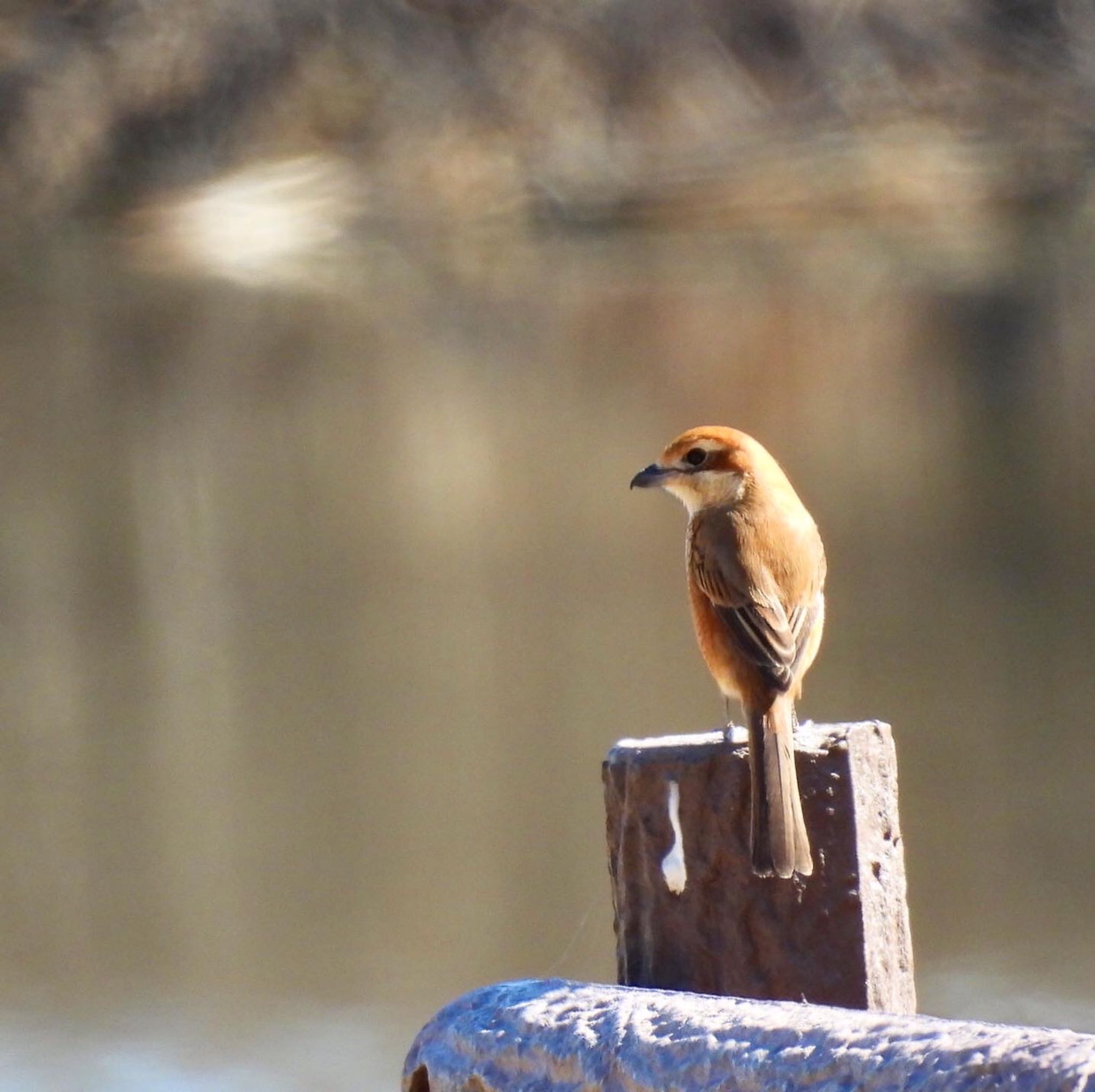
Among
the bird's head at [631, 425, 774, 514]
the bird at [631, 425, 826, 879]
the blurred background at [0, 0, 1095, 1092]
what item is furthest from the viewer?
the blurred background at [0, 0, 1095, 1092]

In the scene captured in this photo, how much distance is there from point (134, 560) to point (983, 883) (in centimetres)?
323

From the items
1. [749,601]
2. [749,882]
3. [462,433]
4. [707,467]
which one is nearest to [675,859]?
[749,882]

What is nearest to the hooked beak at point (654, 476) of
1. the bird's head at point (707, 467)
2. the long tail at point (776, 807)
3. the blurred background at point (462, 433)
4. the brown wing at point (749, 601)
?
the bird's head at point (707, 467)

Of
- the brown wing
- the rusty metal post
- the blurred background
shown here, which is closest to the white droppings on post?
the rusty metal post

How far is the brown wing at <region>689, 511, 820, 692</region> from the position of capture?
1554 mm

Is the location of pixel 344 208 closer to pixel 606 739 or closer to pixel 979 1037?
pixel 606 739

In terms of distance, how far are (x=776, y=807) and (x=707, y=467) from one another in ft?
2.05

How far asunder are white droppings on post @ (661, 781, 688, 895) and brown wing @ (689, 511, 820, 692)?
284 mm

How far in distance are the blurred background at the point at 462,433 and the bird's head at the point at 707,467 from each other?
11.3ft

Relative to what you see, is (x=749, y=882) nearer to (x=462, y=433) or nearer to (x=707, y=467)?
(x=707, y=467)

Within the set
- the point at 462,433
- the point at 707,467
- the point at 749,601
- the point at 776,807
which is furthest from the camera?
the point at 462,433

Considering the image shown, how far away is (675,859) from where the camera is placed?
4.09 feet

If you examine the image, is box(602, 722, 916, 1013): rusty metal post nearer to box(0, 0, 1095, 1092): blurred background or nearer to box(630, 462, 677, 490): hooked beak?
box(630, 462, 677, 490): hooked beak

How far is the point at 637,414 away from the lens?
5.89 metres
